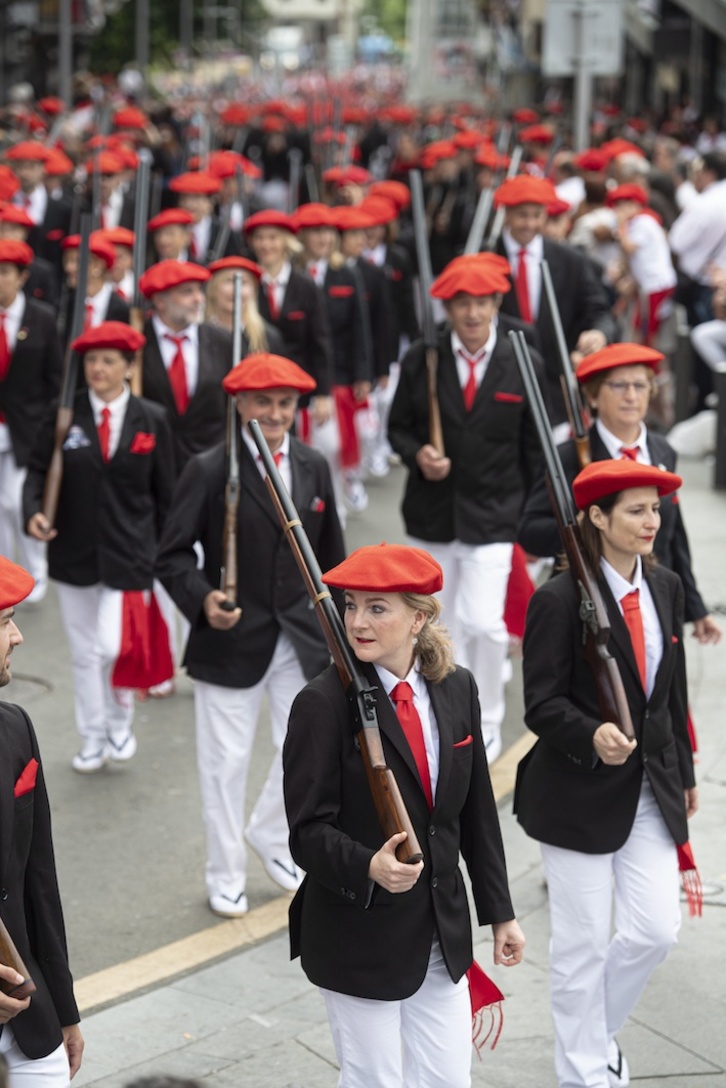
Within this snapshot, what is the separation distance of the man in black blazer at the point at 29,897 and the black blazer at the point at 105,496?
4025mm

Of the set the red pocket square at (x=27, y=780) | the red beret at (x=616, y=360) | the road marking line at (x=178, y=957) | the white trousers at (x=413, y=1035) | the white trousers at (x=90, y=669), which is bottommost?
the road marking line at (x=178, y=957)

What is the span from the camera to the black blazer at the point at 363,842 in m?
4.53

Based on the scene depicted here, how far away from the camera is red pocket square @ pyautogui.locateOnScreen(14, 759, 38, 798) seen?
13.7ft

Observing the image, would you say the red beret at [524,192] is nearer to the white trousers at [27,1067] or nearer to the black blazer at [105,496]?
the black blazer at [105,496]

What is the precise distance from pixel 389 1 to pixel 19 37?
132395mm

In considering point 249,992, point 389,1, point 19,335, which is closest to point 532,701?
point 249,992

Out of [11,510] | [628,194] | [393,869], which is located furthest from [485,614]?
→ [628,194]

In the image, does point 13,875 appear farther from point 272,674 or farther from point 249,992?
point 272,674

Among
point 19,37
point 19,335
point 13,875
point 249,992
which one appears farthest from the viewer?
point 19,37

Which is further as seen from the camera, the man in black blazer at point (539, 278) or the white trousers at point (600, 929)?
the man in black blazer at point (539, 278)

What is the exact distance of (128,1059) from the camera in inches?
228

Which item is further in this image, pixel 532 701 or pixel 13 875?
pixel 532 701

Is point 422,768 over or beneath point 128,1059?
over

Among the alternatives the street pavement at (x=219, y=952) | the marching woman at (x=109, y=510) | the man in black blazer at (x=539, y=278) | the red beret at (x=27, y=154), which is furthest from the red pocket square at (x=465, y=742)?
the red beret at (x=27, y=154)
